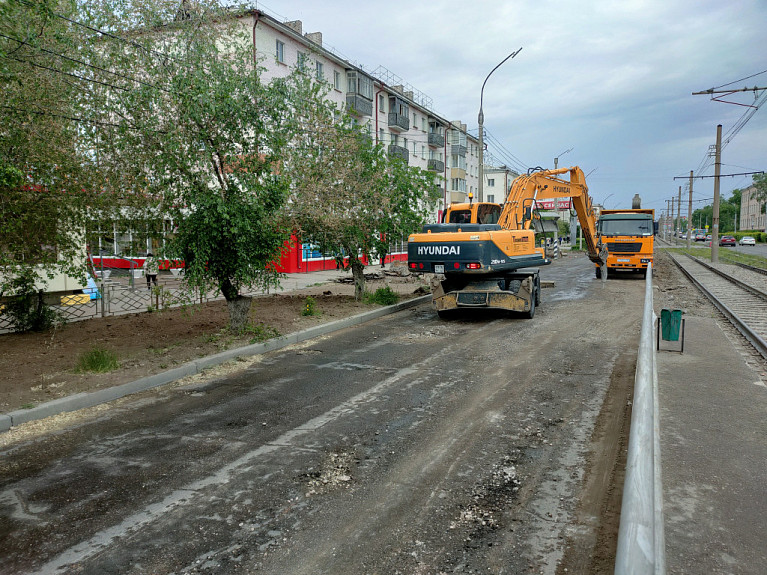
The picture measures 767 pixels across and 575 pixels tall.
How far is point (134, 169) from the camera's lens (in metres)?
9.48

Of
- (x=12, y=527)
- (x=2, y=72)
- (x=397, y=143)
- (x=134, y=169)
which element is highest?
(x=397, y=143)

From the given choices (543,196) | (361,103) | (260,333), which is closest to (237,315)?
(260,333)

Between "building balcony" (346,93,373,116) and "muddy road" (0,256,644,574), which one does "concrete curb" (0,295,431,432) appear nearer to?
"muddy road" (0,256,644,574)

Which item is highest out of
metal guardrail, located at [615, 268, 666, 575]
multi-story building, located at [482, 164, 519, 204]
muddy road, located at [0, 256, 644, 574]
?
multi-story building, located at [482, 164, 519, 204]

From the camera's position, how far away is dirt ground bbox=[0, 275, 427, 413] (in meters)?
Answer: 7.17

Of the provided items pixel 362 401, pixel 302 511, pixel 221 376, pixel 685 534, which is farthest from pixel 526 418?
pixel 221 376

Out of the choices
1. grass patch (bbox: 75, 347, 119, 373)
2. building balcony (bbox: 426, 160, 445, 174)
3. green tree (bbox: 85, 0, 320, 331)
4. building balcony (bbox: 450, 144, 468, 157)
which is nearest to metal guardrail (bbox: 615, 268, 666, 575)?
grass patch (bbox: 75, 347, 119, 373)

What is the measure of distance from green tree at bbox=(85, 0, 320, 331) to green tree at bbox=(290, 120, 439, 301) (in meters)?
2.89

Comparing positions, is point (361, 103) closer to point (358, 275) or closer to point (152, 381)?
point (358, 275)

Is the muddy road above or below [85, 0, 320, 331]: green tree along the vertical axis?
below

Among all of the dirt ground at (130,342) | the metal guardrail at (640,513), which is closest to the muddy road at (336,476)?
the dirt ground at (130,342)

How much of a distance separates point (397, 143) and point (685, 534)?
144 feet

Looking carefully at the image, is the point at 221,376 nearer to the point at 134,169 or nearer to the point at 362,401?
the point at 362,401

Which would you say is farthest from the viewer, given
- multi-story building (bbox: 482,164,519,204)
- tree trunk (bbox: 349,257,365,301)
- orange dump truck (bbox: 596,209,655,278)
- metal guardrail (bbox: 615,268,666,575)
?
multi-story building (bbox: 482,164,519,204)
